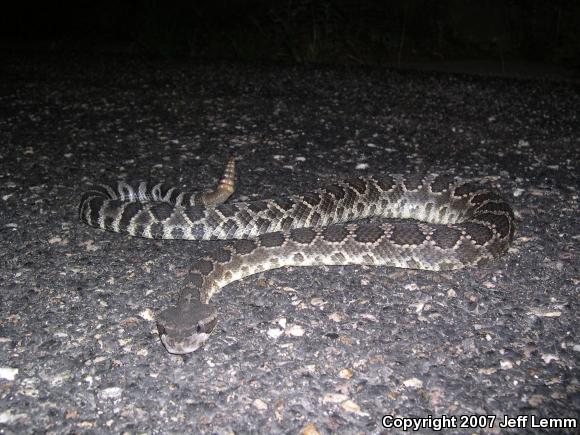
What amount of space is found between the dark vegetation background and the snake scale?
1017 centimetres

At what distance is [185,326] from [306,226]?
2576mm

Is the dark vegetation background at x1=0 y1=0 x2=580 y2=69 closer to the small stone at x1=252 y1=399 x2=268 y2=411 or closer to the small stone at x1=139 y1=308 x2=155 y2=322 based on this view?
the small stone at x1=139 y1=308 x2=155 y2=322

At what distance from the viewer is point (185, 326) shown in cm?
425

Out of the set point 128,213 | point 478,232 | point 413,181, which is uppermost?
point 413,181

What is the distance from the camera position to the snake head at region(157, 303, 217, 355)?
4.17 meters

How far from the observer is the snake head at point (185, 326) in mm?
4168

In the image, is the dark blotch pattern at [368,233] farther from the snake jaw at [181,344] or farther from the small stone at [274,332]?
the snake jaw at [181,344]

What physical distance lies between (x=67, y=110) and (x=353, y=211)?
24.3 feet

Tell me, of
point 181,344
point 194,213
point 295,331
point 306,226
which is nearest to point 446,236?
point 306,226

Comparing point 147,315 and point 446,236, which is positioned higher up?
point 446,236

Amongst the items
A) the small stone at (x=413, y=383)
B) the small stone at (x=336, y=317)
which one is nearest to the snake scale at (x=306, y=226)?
the small stone at (x=336, y=317)

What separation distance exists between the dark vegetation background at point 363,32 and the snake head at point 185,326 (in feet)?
42.0

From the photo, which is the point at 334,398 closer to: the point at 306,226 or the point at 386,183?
the point at 306,226

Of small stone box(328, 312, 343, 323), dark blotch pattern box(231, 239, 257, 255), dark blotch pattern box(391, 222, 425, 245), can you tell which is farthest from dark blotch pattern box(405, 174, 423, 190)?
small stone box(328, 312, 343, 323)
